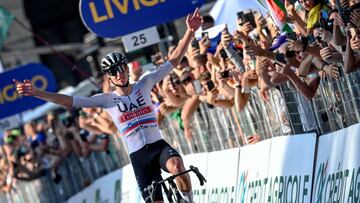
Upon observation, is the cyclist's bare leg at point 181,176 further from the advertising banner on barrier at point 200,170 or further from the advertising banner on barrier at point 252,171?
the advertising banner on barrier at point 200,170

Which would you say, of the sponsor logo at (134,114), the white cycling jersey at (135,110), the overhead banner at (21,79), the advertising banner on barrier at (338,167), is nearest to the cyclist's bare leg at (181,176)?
the white cycling jersey at (135,110)

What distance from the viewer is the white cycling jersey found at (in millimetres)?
13438

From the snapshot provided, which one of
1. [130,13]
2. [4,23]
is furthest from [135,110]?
[4,23]

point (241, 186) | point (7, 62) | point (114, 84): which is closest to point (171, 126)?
point (241, 186)

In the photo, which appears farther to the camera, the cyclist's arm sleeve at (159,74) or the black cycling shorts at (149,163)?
the cyclist's arm sleeve at (159,74)

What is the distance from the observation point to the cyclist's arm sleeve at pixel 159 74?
13461 mm

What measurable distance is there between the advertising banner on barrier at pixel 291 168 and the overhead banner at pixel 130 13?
3.63m

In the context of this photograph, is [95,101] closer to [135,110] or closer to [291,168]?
[135,110]

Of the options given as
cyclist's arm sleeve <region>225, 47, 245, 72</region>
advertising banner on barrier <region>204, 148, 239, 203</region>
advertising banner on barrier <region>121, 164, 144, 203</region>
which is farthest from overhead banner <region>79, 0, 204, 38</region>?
advertising banner on barrier <region>121, 164, 144, 203</region>

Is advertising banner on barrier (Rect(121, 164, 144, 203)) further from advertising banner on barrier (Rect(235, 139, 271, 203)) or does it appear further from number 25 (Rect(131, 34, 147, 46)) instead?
advertising banner on barrier (Rect(235, 139, 271, 203))

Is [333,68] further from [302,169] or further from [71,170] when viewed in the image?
[71,170]

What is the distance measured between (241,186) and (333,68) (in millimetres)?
3382

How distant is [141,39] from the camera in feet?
57.1

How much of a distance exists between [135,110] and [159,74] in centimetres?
50
